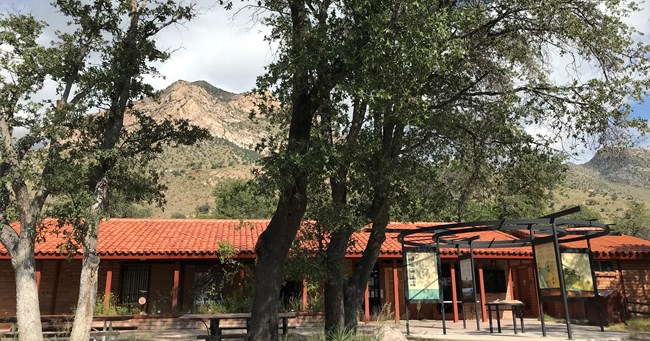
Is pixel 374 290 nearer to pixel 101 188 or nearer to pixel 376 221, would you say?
pixel 376 221

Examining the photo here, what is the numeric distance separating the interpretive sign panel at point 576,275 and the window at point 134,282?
1533 cm

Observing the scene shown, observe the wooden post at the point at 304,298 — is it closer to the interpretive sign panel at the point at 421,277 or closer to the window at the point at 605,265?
the interpretive sign panel at the point at 421,277

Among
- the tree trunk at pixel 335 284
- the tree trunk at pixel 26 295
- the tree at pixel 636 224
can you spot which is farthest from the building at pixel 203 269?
the tree at pixel 636 224

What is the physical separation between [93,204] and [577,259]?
11117 mm

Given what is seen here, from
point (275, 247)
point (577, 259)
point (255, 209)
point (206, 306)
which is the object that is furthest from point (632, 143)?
point (255, 209)

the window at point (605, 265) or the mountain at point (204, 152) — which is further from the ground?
the mountain at point (204, 152)

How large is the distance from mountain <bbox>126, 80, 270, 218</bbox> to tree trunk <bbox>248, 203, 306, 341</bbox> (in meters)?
21.4

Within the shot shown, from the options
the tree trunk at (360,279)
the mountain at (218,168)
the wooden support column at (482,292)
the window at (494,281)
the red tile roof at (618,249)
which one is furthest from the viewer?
the mountain at (218,168)

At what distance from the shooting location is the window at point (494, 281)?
21734 millimetres

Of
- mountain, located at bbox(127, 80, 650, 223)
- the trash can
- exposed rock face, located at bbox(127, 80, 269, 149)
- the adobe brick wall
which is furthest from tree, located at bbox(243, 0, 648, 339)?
exposed rock face, located at bbox(127, 80, 269, 149)

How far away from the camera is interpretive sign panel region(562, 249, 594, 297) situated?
11.3 m

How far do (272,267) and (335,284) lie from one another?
219cm

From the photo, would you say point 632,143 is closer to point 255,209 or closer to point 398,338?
point 398,338

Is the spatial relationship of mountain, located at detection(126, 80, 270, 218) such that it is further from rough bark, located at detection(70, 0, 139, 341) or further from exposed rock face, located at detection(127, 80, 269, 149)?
rough bark, located at detection(70, 0, 139, 341)
